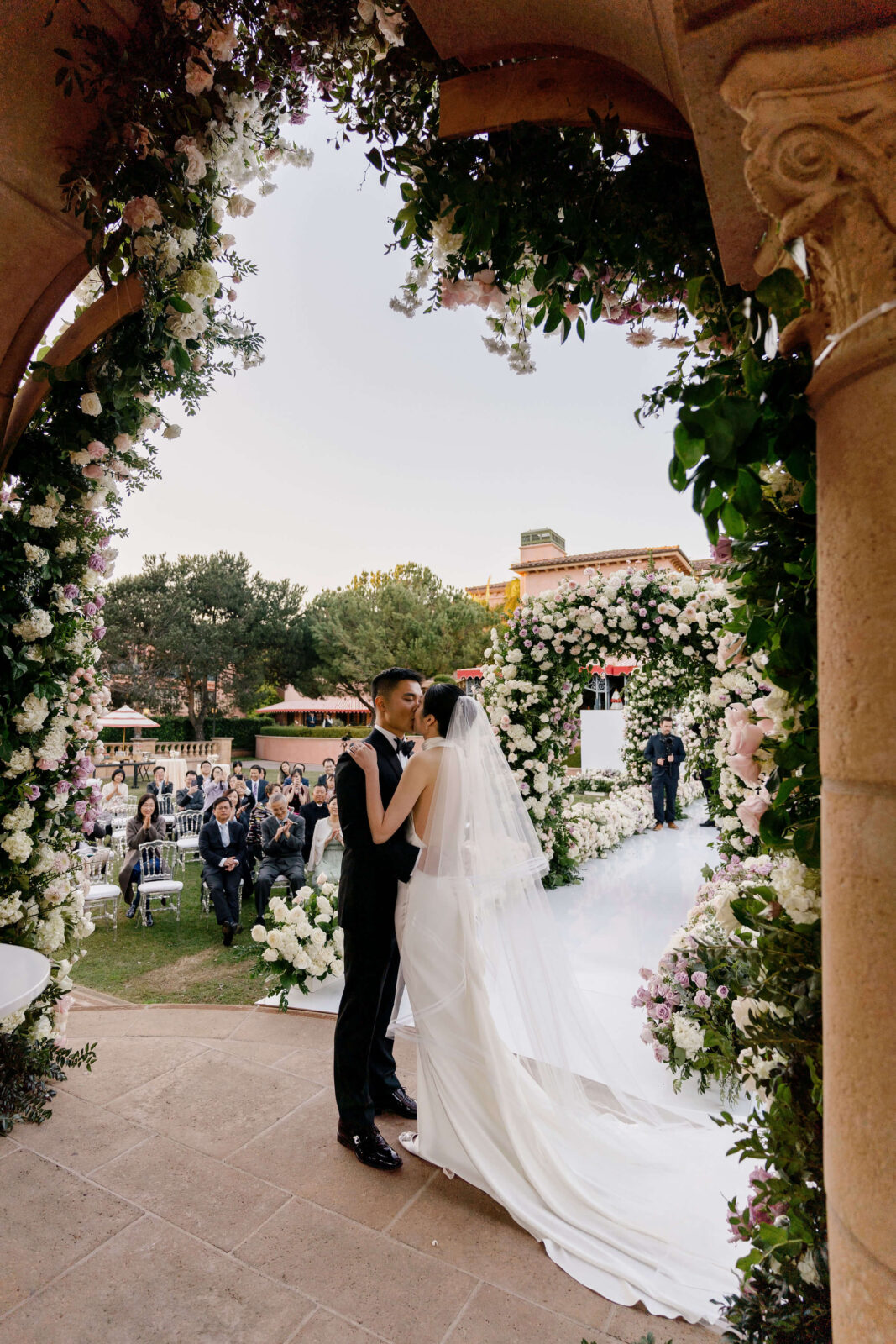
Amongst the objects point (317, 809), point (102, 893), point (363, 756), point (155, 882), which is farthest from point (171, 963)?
point (363, 756)

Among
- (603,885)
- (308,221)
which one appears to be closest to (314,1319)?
(308,221)

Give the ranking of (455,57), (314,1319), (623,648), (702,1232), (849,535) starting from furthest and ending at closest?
1. (623,648)
2. (702,1232)
3. (314,1319)
4. (455,57)
5. (849,535)

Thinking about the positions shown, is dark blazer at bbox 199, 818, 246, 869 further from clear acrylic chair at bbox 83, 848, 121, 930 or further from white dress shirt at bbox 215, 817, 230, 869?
clear acrylic chair at bbox 83, 848, 121, 930

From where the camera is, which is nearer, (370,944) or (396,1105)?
(370,944)

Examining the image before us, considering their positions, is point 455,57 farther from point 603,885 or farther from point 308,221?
point 603,885

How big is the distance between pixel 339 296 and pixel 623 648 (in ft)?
18.2

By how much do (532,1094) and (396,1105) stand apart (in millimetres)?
816

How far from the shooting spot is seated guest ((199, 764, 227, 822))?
9016mm

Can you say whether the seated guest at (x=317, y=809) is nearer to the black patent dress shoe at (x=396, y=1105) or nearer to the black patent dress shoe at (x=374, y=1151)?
the black patent dress shoe at (x=396, y=1105)

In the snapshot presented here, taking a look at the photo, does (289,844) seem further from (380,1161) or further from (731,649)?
(731,649)

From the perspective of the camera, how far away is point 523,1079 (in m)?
2.85

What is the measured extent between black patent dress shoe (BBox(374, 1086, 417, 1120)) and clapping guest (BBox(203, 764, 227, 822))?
5.88 metres

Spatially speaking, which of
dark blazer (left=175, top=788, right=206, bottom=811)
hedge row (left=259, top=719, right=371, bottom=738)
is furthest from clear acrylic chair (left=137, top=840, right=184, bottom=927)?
hedge row (left=259, top=719, right=371, bottom=738)

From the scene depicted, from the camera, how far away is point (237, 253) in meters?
3.11
